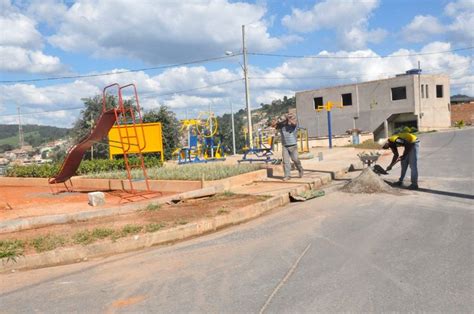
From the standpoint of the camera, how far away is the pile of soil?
10414 mm

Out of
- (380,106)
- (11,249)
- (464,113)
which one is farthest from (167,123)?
(464,113)

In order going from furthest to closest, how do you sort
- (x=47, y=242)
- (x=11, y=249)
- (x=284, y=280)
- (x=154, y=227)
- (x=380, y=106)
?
(x=380, y=106), (x=154, y=227), (x=47, y=242), (x=11, y=249), (x=284, y=280)

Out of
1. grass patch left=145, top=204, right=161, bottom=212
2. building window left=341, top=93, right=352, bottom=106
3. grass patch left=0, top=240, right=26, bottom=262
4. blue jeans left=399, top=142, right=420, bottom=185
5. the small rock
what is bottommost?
grass patch left=0, top=240, right=26, bottom=262

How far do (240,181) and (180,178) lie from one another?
1565 millimetres

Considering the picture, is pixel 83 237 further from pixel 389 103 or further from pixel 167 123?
pixel 389 103

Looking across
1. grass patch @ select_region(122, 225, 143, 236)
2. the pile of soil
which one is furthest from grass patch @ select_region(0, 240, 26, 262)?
the pile of soil

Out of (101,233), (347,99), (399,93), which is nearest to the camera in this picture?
(101,233)

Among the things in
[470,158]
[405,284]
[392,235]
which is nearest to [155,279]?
[405,284]

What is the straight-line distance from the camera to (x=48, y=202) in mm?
10836

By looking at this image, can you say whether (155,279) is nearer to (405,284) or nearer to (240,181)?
(405,284)

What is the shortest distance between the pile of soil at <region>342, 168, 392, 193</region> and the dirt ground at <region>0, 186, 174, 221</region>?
444cm

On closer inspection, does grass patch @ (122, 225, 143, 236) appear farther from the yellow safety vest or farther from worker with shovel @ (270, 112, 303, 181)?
the yellow safety vest

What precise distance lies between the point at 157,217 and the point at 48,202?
3.97 meters

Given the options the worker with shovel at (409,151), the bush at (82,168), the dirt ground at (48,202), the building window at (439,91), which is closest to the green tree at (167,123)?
the bush at (82,168)
